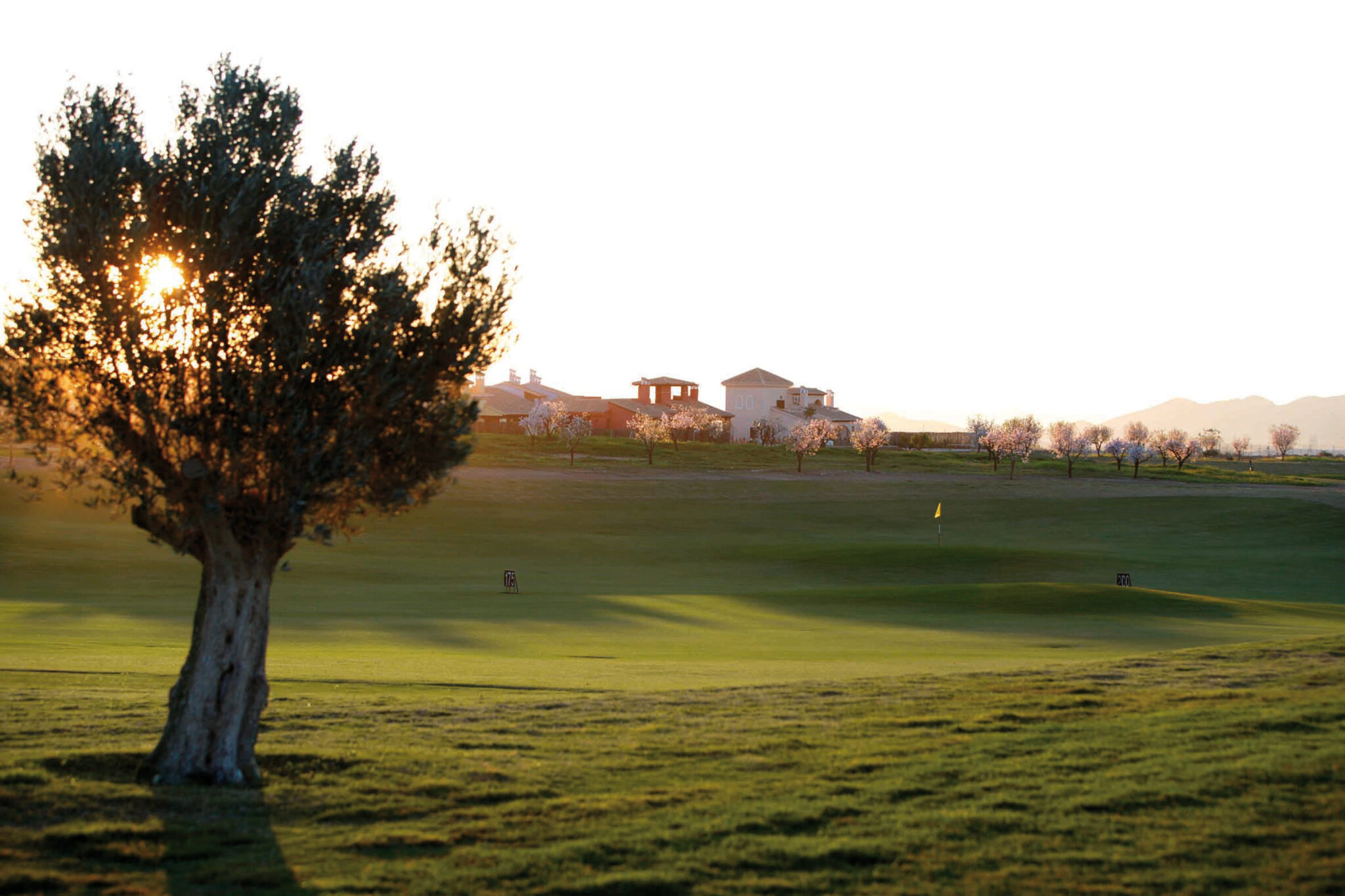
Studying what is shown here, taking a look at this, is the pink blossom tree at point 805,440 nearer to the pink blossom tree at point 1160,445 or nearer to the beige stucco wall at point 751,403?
the beige stucco wall at point 751,403

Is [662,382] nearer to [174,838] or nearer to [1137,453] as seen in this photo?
[1137,453]

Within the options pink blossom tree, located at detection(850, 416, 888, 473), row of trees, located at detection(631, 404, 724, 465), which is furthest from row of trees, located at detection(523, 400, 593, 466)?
pink blossom tree, located at detection(850, 416, 888, 473)

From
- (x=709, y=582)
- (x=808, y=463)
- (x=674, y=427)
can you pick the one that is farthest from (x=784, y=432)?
(x=709, y=582)

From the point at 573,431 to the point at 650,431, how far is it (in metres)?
8.11

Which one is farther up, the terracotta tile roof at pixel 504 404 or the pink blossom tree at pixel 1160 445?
the terracotta tile roof at pixel 504 404

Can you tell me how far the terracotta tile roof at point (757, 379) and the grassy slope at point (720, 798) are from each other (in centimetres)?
12434

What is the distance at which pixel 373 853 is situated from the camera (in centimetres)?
919

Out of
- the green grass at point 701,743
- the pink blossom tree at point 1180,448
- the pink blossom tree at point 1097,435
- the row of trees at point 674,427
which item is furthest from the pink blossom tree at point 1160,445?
the green grass at point 701,743

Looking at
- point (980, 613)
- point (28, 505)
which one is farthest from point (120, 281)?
point (28, 505)

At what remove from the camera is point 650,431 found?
99.2 metres

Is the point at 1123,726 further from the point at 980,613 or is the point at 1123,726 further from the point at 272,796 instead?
the point at 980,613

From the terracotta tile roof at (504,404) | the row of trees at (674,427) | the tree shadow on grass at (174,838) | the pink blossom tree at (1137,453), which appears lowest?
the tree shadow on grass at (174,838)

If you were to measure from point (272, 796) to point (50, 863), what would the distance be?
2387mm

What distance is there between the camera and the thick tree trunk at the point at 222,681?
11414 millimetres
